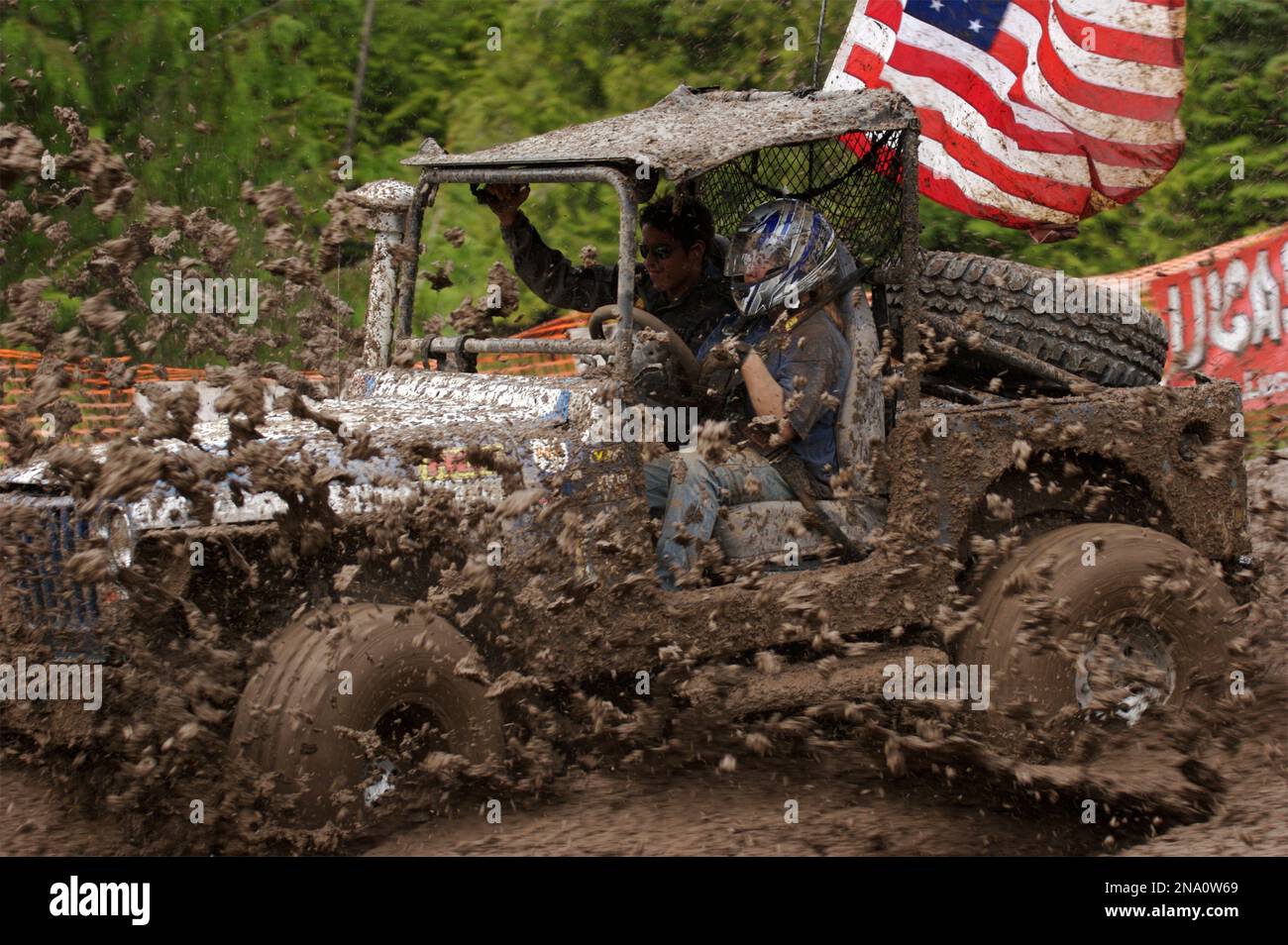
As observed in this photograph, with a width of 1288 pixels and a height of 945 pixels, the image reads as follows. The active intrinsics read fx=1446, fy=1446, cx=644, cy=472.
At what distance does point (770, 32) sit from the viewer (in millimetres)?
12047

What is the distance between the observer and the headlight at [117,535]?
3.79 meters

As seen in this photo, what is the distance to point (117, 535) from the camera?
3812 mm

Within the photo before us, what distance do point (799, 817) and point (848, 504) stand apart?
1025 millimetres

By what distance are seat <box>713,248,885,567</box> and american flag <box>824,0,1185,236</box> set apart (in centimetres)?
333

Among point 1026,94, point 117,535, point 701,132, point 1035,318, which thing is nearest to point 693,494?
point 701,132

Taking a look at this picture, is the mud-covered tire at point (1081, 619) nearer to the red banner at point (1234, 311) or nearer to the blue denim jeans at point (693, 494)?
the blue denim jeans at point (693, 494)

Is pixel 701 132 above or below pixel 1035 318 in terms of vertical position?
above

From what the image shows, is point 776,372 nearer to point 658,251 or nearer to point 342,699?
point 658,251

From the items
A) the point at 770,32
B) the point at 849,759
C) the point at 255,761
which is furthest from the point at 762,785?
the point at 770,32

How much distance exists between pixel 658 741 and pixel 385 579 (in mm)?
1051

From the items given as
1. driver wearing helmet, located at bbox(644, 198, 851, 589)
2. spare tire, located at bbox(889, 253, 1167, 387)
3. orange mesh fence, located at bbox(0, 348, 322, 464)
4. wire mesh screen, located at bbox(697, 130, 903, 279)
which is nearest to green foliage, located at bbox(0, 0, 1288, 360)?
orange mesh fence, located at bbox(0, 348, 322, 464)

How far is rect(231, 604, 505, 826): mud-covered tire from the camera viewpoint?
12.4 ft
